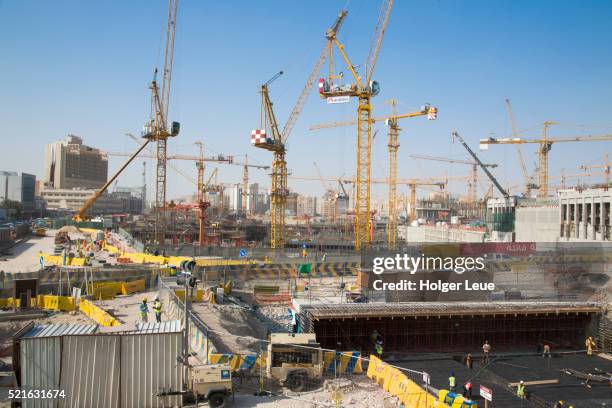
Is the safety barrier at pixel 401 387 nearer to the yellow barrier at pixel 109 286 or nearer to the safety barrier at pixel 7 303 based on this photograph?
the safety barrier at pixel 7 303

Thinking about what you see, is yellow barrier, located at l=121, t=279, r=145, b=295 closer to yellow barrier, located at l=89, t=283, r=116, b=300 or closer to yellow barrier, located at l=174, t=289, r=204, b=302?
yellow barrier, located at l=89, t=283, r=116, b=300

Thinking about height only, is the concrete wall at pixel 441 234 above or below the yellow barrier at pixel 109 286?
above

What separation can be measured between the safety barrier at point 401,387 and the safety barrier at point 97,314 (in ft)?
31.1

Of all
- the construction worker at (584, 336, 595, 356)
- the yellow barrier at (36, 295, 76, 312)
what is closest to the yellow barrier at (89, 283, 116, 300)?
the yellow barrier at (36, 295, 76, 312)

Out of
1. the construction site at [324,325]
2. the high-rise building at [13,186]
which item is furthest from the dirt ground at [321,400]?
the high-rise building at [13,186]

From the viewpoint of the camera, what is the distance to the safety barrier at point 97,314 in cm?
1819

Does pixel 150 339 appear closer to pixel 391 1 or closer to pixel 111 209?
pixel 391 1

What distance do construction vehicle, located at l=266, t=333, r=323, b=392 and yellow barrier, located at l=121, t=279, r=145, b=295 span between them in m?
15.4

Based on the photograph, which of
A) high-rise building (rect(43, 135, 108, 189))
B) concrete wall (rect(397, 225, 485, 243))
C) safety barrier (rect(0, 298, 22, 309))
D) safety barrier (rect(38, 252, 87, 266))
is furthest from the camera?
high-rise building (rect(43, 135, 108, 189))

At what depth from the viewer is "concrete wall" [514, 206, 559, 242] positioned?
56.3m

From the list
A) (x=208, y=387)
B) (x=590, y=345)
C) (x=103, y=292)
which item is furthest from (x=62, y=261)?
(x=590, y=345)

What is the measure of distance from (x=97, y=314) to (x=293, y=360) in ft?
33.5

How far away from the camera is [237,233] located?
81875 millimetres

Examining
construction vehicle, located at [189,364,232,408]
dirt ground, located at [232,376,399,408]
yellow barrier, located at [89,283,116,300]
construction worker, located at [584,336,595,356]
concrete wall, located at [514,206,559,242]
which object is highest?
concrete wall, located at [514,206,559,242]
